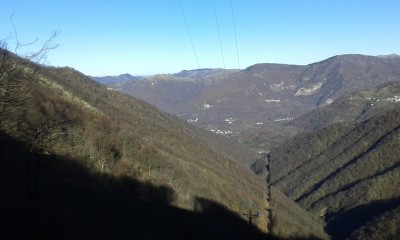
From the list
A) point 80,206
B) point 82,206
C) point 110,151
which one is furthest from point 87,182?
point 110,151

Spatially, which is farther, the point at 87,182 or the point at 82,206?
the point at 87,182

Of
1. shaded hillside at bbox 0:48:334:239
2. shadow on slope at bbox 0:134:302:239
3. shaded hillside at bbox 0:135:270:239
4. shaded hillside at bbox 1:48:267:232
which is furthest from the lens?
shaded hillside at bbox 1:48:267:232

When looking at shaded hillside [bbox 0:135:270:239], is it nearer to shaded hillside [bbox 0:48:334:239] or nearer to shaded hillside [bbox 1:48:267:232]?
shaded hillside [bbox 0:48:334:239]

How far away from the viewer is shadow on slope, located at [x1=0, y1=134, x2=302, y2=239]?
92.3ft

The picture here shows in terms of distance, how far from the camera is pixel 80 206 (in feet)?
198

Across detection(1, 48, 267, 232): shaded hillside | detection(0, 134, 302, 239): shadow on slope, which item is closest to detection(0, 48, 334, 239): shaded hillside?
detection(0, 134, 302, 239): shadow on slope

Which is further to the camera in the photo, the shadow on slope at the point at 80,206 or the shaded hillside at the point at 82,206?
the shaded hillside at the point at 82,206

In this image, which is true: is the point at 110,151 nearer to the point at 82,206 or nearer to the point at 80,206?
the point at 82,206

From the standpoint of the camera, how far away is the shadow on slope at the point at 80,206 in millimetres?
28141

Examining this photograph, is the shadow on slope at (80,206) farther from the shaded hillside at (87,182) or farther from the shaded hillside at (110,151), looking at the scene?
the shaded hillside at (110,151)

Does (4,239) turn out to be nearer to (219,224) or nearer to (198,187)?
(219,224)

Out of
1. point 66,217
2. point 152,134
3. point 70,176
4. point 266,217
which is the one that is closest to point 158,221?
point 70,176

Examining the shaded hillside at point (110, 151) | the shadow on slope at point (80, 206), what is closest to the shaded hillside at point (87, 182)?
the shadow on slope at point (80, 206)

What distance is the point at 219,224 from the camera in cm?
11300
